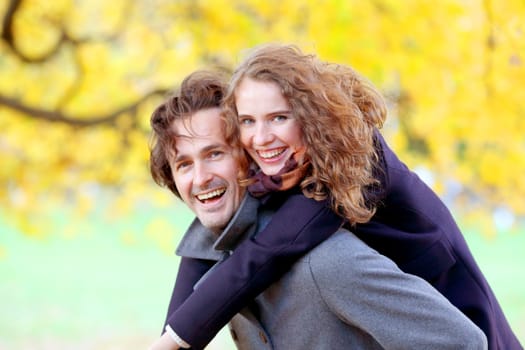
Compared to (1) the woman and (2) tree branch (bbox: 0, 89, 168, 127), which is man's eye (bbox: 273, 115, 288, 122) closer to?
(1) the woman

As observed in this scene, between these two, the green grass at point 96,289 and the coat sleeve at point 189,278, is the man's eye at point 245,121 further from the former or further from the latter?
the green grass at point 96,289

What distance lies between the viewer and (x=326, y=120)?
263 cm

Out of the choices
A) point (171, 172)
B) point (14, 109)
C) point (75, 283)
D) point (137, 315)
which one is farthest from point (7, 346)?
point (171, 172)

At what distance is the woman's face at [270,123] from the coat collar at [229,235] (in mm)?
124

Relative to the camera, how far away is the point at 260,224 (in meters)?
2.72

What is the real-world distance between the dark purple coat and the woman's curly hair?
6cm

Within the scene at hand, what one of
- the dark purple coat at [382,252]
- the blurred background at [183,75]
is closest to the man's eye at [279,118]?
the dark purple coat at [382,252]

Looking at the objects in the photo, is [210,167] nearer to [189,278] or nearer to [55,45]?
[189,278]

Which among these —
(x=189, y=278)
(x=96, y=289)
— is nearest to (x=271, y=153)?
(x=189, y=278)

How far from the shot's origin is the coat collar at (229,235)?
8.81ft

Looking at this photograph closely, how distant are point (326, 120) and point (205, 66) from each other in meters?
3.86

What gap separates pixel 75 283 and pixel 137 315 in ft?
10.5

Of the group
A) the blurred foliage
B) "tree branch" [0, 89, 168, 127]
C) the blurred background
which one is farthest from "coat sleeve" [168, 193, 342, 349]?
"tree branch" [0, 89, 168, 127]

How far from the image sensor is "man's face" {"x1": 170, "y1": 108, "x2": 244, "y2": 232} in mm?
2801
